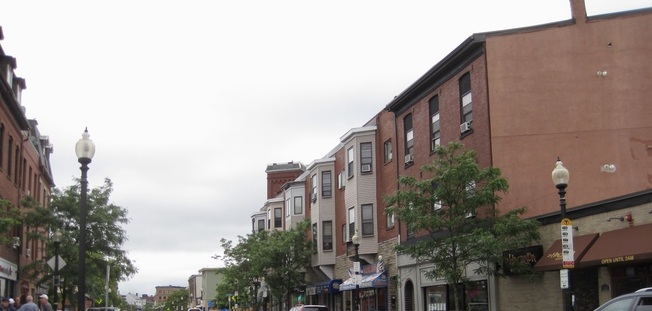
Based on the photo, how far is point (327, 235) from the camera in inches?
1951

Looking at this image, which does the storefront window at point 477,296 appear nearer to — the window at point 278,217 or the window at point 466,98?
the window at point 466,98

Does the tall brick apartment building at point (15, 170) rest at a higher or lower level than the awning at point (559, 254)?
higher

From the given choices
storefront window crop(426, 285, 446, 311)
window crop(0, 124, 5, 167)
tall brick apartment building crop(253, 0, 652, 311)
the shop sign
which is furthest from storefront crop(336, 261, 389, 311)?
window crop(0, 124, 5, 167)

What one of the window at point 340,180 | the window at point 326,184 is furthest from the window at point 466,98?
the window at point 326,184

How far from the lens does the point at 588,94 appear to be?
92.6 ft

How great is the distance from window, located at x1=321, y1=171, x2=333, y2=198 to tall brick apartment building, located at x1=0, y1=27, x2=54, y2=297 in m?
17.7

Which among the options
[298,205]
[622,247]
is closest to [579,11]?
[622,247]

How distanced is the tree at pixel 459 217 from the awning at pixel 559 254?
77cm

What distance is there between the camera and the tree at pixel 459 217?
23.5 meters

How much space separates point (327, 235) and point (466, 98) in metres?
20.9

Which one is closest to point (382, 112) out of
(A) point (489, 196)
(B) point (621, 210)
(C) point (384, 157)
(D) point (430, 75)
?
(C) point (384, 157)

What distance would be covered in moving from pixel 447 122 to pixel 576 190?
659cm

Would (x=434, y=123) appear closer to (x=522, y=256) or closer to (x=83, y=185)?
(x=522, y=256)

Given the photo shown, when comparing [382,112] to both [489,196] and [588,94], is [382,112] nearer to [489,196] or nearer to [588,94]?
[588,94]
